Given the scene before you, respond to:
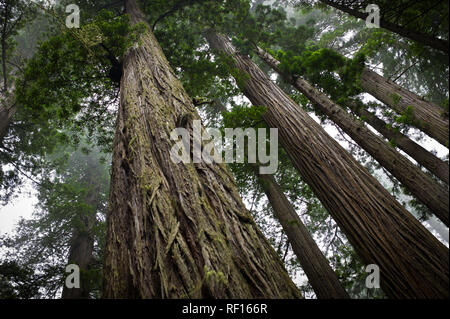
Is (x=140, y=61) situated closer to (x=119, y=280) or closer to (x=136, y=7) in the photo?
(x=119, y=280)

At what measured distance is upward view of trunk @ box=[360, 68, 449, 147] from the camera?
2678 millimetres

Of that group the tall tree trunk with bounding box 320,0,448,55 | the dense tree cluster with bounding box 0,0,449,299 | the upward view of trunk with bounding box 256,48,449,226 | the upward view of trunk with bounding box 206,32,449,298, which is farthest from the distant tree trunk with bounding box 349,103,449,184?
the tall tree trunk with bounding box 320,0,448,55

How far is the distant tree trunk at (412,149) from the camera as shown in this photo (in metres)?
2.46

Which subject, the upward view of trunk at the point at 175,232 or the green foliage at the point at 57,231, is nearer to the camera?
the upward view of trunk at the point at 175,232

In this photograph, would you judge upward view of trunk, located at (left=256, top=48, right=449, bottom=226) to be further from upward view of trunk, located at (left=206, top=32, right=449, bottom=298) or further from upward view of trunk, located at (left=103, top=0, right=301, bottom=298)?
upward view of trunk, located at (left=103, top=0, right=301, bottom=298)

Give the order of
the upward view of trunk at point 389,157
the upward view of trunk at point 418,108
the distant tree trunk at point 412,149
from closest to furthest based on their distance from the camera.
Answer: the upward view of trunk at point 389,157 < the distant tree trunk at point 412,149 < the upward view of trunk at point 418,108

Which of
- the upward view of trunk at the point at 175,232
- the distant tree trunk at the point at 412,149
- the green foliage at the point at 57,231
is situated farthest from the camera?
the green foliage at the point at 57,231

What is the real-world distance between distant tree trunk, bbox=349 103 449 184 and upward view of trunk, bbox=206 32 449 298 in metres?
0.79

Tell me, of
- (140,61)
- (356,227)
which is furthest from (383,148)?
(140,61)

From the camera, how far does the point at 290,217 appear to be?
15.7ft

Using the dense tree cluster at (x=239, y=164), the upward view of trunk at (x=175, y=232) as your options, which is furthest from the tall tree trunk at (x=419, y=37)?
the upward view of trunk at (x=175, y=232)

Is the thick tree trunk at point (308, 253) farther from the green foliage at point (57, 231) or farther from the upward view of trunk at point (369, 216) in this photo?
the green foliage at point (57, 231)

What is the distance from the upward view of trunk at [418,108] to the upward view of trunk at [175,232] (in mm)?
2191

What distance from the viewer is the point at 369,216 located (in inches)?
80.4
